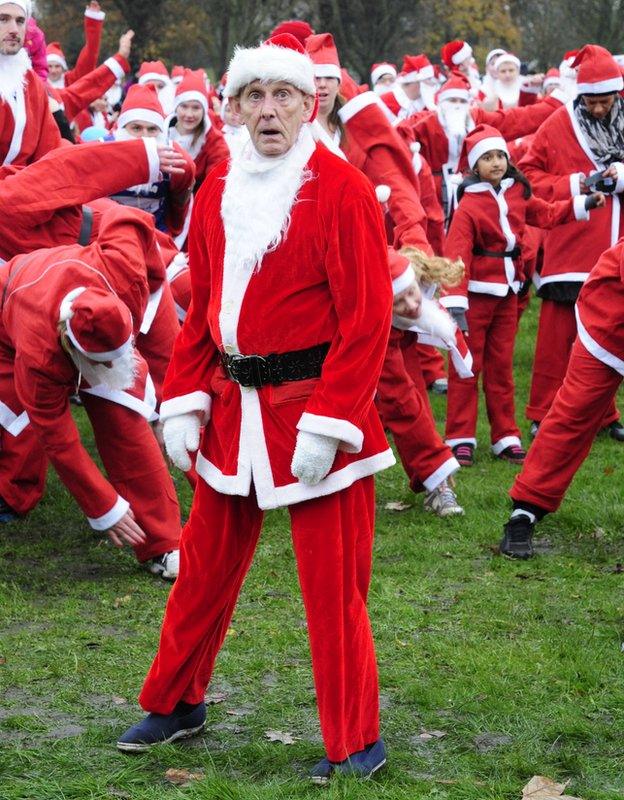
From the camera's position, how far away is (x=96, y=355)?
5797mm

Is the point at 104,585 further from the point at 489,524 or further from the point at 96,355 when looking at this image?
the point at 489,524

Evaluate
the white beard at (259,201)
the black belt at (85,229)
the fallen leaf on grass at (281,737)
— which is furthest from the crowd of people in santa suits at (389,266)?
the fallen leaf on grass at (281,737)

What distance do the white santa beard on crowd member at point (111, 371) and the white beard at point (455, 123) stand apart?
28.1 ft

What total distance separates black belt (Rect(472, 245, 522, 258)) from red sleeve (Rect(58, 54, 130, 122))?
4184 mm

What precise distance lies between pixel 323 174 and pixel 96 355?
2.05 meters

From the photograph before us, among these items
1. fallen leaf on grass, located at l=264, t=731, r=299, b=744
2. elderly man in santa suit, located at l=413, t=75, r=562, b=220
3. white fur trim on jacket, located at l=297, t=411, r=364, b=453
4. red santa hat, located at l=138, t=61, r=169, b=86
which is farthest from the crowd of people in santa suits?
red santa hat, located at l=138, t=61, r=169, b=86

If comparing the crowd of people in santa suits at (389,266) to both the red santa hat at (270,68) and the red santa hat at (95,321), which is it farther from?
the red santa hat at (270,68)

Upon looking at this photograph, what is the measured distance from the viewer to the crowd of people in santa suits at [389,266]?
604 centimetres

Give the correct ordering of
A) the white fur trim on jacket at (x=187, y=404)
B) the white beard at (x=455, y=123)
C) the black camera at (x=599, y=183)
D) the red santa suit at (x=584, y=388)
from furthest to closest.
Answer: the white beard at (x=455, y=123), the black camera at (x=599, y=183), the red santa suit at (x=584, y=388), the white fur trim on jacket at (x=187, y=404)

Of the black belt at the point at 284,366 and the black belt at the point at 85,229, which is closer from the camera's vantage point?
the black belt at the point at 284,366

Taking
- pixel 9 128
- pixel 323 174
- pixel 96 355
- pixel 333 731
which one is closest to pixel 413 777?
pixel 333 731

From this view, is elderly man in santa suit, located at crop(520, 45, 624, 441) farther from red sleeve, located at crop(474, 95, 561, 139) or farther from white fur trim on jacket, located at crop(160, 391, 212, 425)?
white fur trim on jacket, located at crop(160, 391, 212, 425)

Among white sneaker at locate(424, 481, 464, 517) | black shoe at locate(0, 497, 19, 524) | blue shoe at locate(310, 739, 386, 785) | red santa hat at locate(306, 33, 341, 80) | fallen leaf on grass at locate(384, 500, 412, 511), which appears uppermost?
red santa hat at locate(306, 33, 341, 80)

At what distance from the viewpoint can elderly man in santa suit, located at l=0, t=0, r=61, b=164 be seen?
25.5 ft
